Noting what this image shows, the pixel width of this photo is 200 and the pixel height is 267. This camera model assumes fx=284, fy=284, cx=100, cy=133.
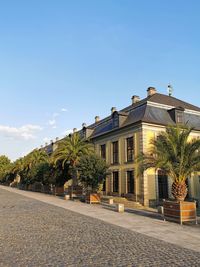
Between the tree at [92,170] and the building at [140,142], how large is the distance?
300cm

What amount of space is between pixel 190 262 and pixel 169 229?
534 centimetres

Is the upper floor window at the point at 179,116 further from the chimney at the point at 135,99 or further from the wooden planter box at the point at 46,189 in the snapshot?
the wooden planter box at the point at 46,189

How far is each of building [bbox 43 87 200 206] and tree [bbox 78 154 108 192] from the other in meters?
3.00

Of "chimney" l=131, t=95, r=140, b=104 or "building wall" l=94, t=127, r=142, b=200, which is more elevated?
"chimney" l=131, t=95, r=140, b=104

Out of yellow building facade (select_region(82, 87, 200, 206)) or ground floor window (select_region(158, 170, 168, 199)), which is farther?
ground floor window (select_region(158, 170, 168, 199))

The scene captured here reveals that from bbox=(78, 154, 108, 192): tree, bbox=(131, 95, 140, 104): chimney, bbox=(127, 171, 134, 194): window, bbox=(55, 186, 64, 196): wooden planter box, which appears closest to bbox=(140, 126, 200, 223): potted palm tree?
bbox=(78, 154, 108, 192): tree

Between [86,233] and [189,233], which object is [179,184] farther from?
[86,233]

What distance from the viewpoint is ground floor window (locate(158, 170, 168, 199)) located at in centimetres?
2523

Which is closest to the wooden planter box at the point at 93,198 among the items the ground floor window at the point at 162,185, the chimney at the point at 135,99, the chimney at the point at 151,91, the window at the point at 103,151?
the ground floor window at the point at 162,185

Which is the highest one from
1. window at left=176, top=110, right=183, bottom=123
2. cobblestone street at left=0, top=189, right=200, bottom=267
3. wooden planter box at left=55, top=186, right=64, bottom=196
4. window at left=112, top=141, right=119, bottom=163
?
window at left=176, top=110, right=183, bottom=123

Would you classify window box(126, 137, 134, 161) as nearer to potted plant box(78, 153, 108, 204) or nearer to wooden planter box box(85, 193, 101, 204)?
potted plant box(78, 153, 108, 204)

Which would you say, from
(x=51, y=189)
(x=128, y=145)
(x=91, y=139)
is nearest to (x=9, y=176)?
(x=51, y=189)

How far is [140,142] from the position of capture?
1015 inches

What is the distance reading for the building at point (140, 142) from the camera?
25047mm
